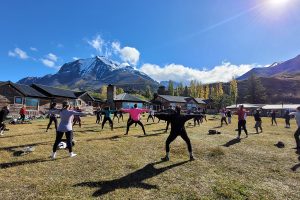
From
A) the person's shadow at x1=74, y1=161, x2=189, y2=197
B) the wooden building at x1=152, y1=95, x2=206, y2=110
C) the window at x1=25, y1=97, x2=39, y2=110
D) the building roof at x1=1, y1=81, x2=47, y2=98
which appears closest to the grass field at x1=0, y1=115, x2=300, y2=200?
the person's shadow at x1=74, y1=161, x2=189, y2=197

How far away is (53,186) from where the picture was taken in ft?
26.0

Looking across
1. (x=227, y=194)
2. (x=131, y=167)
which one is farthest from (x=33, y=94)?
(x=227, y=194)

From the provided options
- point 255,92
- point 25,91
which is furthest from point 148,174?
point 255,92

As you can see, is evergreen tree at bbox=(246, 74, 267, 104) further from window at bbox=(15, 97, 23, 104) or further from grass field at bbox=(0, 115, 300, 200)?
grass field at bbox=(0, 115, 300, 200)

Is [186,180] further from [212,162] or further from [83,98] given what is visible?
[83,98]

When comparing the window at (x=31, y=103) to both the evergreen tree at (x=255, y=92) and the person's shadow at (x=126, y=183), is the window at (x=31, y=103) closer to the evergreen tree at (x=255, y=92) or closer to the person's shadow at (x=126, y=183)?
the person's shadow at (x=126, y=183)

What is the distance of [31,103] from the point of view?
168 feet

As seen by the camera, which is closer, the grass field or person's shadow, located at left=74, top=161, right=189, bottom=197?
the grass field

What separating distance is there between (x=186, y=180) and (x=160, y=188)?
47.7 inches

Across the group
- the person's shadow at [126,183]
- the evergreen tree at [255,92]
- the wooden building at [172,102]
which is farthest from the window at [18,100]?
the evergreen tree at [255,92]

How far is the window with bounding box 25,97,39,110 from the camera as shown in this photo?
50.2 meters

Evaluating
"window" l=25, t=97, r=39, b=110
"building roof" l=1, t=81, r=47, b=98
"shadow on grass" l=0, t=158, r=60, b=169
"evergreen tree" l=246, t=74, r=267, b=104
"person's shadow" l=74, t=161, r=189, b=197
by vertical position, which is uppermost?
"evergreen tree" l=246, t=74, r=267, b=104

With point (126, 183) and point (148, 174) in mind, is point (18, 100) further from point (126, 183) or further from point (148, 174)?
point (126, 183)

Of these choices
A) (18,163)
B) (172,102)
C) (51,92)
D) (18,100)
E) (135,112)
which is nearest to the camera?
(18,163)
